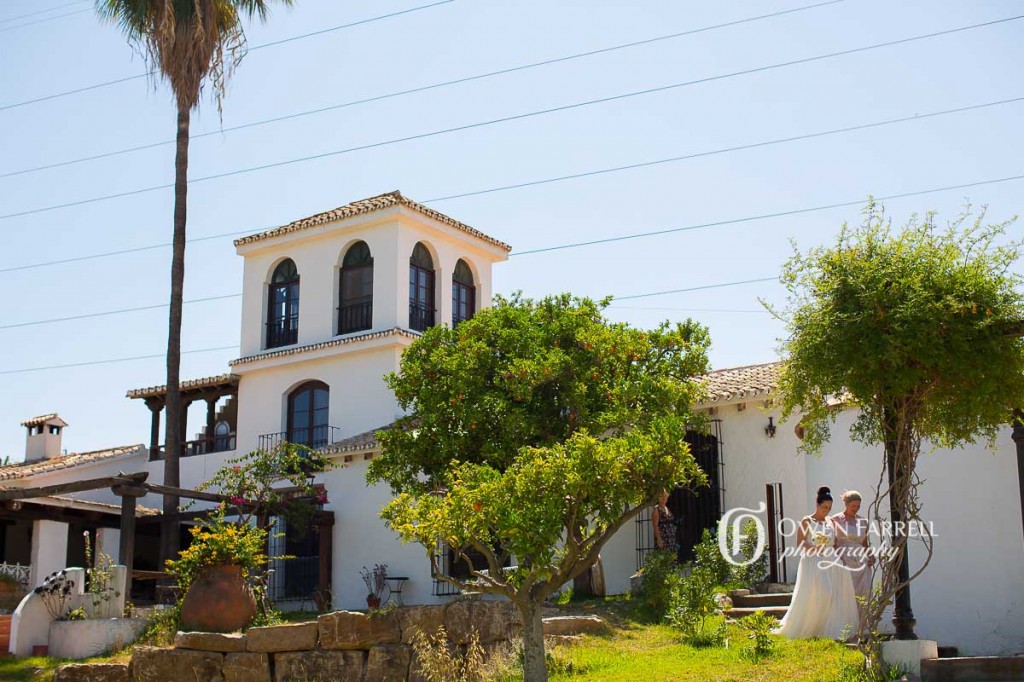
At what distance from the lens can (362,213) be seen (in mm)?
27453

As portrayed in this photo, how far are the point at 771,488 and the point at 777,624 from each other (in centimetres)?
397

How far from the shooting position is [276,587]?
24391 mm

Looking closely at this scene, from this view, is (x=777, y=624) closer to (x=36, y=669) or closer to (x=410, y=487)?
(x=410, y=487)

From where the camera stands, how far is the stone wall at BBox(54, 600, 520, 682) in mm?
13953

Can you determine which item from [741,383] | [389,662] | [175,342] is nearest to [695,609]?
[389,662]

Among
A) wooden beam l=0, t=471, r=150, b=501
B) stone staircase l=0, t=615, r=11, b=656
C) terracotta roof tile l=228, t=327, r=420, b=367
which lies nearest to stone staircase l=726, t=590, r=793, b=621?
wooden beam l=0, t=471, r=150, b=501

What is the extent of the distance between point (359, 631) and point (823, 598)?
18.9 ft

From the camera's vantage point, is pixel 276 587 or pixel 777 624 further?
pixel 276 587

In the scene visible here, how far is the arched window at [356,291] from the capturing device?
27.7 meters

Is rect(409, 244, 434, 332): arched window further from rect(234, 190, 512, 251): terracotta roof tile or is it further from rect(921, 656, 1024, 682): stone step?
rect(921, 656, 1024, 682): stone step

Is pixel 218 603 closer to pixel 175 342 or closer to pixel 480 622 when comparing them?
pixel 480 622

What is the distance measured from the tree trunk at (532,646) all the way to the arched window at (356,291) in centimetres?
1655

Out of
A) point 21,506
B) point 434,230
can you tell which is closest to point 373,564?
point 21,506

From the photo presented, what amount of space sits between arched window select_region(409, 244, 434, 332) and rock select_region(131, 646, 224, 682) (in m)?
13.2
